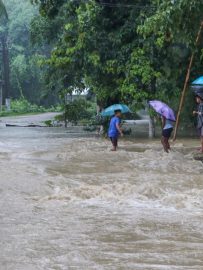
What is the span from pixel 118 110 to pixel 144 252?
1059 centimetres

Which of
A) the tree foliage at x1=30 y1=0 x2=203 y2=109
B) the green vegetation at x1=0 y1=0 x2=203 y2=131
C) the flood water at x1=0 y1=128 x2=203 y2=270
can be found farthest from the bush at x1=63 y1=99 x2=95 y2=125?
A: the flood water at x1=0 y1=128 x2=203 y2=270

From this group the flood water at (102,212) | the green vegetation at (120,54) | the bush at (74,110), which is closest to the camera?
the flood water at (102,212)

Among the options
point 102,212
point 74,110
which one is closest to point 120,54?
point 74,110

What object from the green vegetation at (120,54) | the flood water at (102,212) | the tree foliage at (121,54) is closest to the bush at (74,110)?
the green vegetation at (120,54)

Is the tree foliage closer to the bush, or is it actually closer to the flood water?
the flood water

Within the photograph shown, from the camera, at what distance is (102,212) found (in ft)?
26.5

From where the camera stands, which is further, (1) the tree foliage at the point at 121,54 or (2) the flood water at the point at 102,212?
(1) the tree foliage at the point at 121,54

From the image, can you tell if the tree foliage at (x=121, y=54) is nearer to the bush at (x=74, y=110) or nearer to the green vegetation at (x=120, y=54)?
the green vegetation at (x=120, y=54)

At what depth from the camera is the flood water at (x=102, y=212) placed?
588 cm

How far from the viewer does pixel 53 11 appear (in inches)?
888

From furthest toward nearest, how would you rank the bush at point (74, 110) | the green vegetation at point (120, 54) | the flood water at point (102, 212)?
1. the bush at point (74, 110)
2. the green vegetation at point (120, 54)
3. the flood water at point (102, 212)

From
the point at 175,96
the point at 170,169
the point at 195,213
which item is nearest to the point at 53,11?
the point at 175,96

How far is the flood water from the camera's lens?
588 centimetres

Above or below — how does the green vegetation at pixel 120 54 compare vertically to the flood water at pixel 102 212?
above
